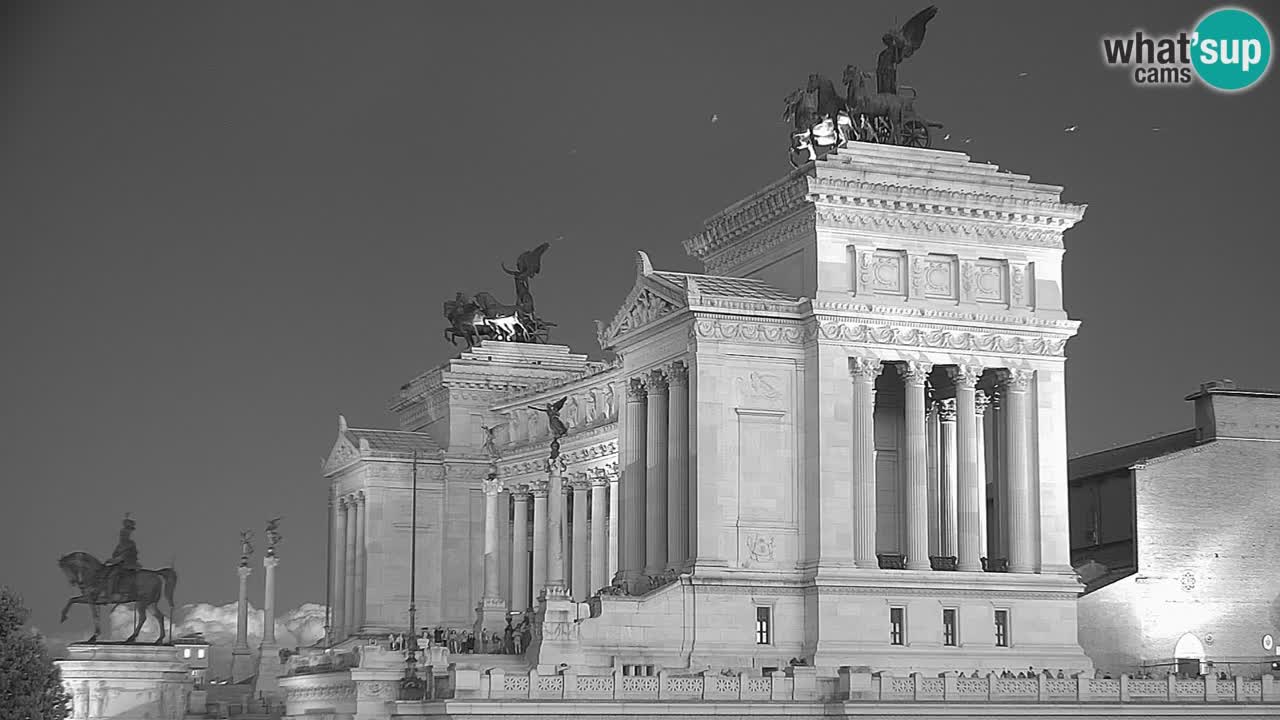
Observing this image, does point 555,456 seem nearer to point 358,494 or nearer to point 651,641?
point 651,641

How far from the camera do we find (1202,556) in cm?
8450

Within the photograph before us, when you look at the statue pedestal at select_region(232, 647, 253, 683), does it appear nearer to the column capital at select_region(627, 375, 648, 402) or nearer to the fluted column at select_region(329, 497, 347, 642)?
the fluted column at select_region(329, 497, 347, 642)

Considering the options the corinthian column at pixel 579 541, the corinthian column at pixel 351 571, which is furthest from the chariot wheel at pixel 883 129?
the corinthian column at pixel 351 571

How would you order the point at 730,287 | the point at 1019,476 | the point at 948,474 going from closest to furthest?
the point at 730,287 < the point at 1019,476 < the point at 948,474

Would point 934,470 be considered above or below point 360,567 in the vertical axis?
above

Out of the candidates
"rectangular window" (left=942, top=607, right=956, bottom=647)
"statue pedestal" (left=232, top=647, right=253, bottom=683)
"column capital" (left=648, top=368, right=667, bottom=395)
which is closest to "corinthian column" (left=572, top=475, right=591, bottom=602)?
"statue pedestal" (left=232, top=647, right=253, bottom=683)

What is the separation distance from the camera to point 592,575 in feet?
322

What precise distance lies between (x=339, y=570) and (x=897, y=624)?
47735 mm

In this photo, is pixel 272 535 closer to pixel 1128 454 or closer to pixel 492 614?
pixel 492 614

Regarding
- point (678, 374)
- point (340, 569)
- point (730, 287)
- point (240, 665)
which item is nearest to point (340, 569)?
point (340, 569)

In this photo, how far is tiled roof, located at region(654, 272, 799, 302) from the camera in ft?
248

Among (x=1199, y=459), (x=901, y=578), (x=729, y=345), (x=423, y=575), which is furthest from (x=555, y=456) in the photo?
(x=423, y=575)

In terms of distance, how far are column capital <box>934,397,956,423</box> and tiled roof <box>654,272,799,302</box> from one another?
9.21 meters

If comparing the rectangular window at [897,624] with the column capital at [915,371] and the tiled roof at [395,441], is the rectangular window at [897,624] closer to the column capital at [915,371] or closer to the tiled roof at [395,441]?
the column capital at [915,371]
